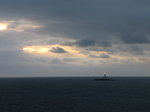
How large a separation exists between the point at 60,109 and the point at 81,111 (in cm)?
738

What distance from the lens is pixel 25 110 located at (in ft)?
232

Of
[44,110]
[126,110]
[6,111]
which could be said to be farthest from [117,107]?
[6,111]

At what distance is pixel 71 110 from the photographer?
7031 centimetres

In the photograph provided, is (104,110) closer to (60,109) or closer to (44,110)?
A: (60,109)

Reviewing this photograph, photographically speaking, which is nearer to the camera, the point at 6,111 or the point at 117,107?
the point at 6,111

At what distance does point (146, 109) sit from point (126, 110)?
6.85 meters

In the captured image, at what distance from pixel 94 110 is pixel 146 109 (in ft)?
54.3

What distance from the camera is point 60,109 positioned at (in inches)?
2847

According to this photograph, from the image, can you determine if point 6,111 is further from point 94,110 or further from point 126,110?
point 126,110

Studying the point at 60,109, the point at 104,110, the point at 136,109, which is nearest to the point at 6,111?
the point at 60,109

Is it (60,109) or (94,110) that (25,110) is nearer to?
(60,109)

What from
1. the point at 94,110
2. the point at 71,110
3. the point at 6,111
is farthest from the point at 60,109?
the point at 6,111

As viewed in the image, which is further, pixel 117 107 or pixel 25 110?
pixel 117 107

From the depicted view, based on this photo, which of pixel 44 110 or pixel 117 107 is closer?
pixel 44 110
